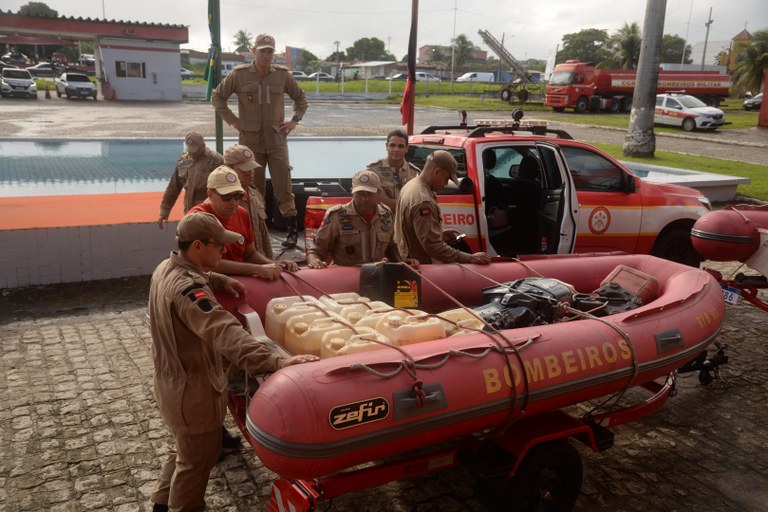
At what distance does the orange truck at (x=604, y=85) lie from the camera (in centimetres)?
3491

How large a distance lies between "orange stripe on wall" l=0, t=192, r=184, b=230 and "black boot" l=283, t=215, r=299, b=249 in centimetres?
136

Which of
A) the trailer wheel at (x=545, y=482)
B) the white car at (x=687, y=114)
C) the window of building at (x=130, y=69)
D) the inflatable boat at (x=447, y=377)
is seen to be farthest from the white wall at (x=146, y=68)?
the trailer wheel at (x=545, y=482)

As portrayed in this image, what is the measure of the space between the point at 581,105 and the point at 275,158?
31.7 m

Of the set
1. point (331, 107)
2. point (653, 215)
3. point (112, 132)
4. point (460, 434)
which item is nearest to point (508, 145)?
point (653, 215)

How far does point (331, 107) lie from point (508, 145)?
1211 inches

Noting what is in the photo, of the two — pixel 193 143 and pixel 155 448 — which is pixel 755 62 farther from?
pixel 155 448

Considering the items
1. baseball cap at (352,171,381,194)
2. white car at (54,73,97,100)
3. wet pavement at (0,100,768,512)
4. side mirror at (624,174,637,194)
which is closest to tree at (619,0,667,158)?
side mirror at (624,174,637,194)

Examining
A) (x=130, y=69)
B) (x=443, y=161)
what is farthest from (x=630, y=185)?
(x=130, y=69)

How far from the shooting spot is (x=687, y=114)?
27.0 meters

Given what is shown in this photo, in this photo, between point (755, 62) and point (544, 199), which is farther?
point (755, 62)

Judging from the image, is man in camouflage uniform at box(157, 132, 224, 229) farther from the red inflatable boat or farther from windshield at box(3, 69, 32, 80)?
windshield at box(3, 69, 32, 80)

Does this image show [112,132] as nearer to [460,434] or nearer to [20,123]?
[20,123]

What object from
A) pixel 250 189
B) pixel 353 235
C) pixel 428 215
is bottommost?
pixel 353 235

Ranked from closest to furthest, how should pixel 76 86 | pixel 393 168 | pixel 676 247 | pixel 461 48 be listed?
pixel 393 168, pixel 676 247, pixel 76 86, pixel 461 48
